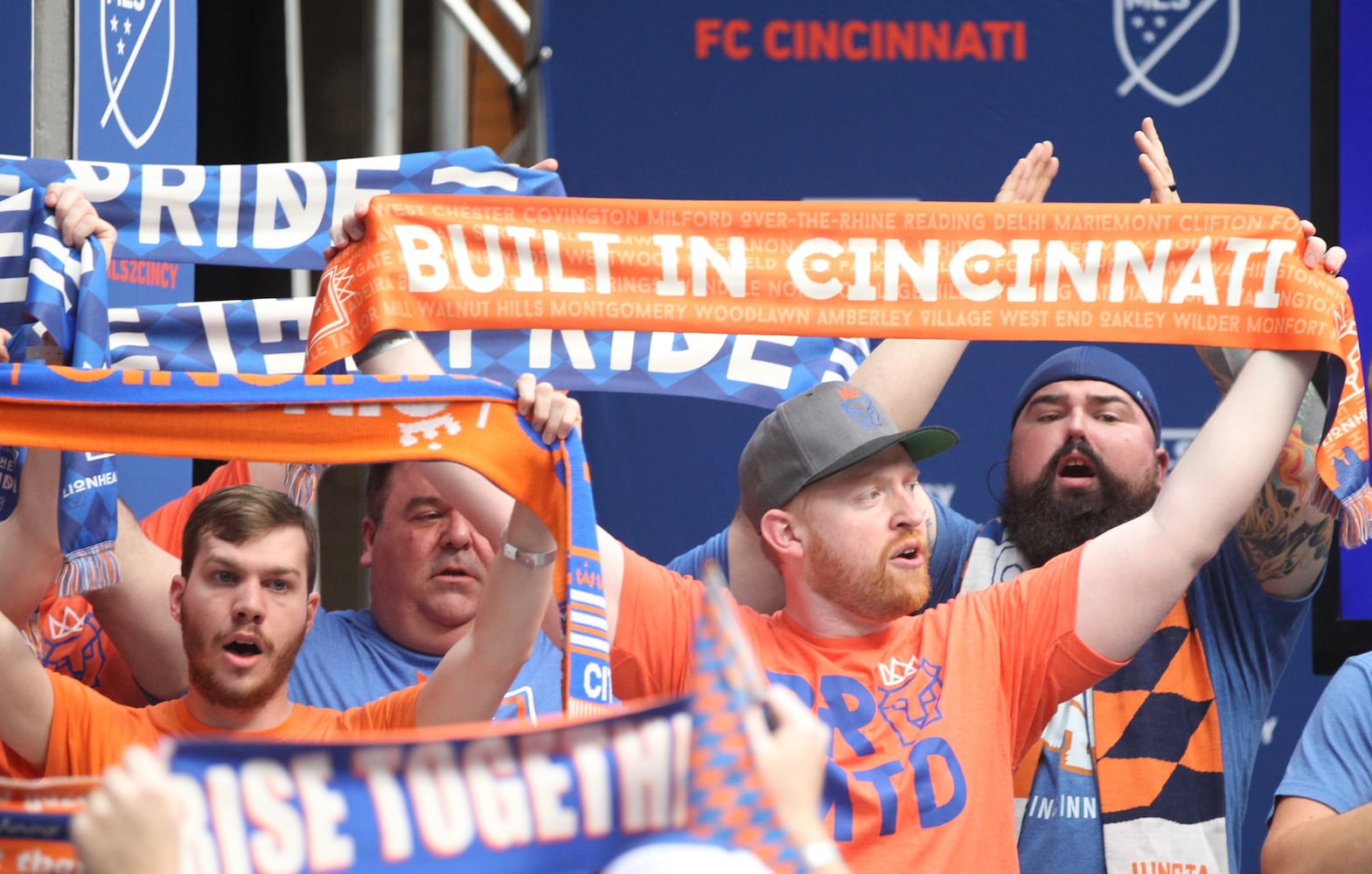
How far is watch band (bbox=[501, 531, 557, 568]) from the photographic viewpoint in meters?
2.66

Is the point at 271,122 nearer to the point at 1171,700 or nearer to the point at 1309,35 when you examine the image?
the point at 1309,35

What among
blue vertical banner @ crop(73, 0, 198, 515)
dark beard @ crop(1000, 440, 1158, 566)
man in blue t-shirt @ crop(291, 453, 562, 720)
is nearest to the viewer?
man in blue t-shirt @ crop(291, 453, 562, 720)

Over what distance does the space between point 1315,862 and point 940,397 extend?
2.12 meters

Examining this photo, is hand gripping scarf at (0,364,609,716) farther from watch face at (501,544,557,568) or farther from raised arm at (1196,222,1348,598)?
raised arm at (1196,222,1348,598)

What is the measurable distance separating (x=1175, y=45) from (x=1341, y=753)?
97.0 inches

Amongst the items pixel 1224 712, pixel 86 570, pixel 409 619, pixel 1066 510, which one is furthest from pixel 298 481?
pixel 1224 712

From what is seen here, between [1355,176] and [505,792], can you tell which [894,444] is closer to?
[505,792]

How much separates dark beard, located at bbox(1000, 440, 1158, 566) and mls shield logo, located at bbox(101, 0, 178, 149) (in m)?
2.41

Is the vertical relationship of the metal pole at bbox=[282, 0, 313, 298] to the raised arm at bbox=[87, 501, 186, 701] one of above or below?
above

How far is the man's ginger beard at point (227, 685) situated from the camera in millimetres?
2711

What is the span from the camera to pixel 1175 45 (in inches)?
181

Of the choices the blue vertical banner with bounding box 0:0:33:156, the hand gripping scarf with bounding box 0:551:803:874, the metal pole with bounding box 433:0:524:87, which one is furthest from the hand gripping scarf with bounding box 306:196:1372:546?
the metal pole with bounding box 433:0:524:87

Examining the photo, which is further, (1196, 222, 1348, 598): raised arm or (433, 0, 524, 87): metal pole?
(433, 0, 524, 87): metal pole

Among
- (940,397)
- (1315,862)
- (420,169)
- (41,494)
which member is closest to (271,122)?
(420,169)
